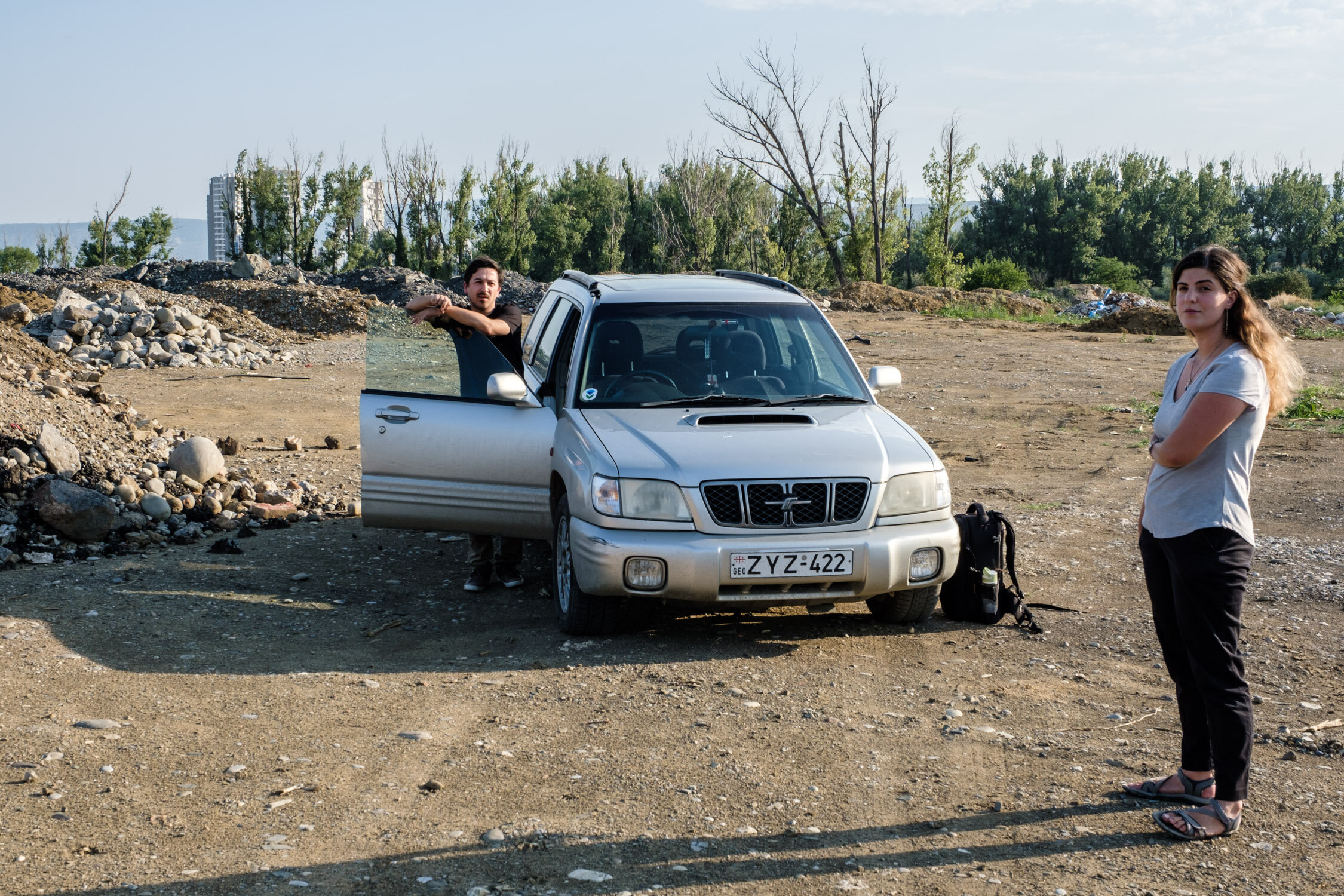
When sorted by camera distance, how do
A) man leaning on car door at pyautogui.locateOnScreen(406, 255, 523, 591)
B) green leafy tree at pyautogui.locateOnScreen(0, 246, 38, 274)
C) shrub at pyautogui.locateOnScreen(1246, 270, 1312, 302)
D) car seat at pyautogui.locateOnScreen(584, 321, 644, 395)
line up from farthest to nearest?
1. green leafy tree at pyautogui.locateOnScreen(0, 246, 38, 274)
2. shrub at pyautogui.locateOnScreen(1246, 270, 1312, 302)
3. man leaning on car door at pyautogui.locateOnScreen(406, 255, 523, 591)
4. car seat at pyautogui.locateOnScreen(584, 321, 644, 395)

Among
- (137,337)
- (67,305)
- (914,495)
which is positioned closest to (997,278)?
(137,337)

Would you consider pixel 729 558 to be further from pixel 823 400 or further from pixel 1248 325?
pixel 1248 325

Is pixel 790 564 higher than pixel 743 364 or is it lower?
lower

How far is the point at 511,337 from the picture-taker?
24.6 feet

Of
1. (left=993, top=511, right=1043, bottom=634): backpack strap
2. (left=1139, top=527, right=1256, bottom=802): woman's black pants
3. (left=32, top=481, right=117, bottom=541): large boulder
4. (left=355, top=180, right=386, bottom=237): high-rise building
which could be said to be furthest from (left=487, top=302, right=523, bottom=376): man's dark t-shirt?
(left=355, top=180, right=386, bottom=237): high-rise building

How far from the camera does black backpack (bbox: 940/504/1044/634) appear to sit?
6176 millimetres

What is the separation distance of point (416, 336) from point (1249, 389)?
5012 millimetres

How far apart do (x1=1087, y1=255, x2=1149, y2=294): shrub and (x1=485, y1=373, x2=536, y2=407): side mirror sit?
51299 mm

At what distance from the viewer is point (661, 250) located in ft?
199

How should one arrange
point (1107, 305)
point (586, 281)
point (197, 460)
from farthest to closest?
point (1107, 305)
point (197, 460)
point (586, 281)

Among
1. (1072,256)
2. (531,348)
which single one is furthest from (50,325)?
(1072,256)

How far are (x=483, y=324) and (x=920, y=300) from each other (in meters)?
31.9

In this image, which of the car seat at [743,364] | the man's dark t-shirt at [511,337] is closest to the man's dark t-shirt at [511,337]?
the man's dark t-shirt at [511,337]

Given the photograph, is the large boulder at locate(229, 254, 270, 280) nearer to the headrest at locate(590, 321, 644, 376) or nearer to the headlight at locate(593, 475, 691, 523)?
the headrest at locate(590, 321, 644, 376)
